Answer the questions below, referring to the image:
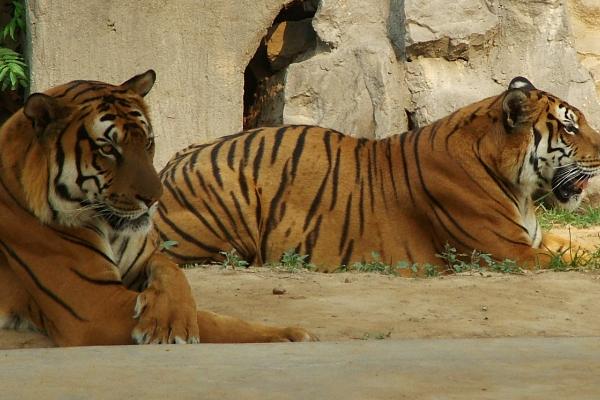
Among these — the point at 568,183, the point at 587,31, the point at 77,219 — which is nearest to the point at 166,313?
the point at 77,219

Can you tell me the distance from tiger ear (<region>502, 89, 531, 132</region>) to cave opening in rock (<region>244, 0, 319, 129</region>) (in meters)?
3.37

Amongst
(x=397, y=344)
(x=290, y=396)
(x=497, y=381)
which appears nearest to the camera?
(x=290, y=396)

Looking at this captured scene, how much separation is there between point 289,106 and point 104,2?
1595 mm

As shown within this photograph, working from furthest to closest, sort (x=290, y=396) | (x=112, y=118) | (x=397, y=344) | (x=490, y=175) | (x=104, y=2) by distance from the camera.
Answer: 1. (x=104, y=2)
2. (x=490, y=175)
3. (x=112, y=118)
4. (x=397, y=344)
5. (x=290, y=396)

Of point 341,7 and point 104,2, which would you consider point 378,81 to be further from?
point 104,2

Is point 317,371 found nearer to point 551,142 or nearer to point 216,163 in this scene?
point 216,163

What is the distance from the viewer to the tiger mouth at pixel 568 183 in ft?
23.6

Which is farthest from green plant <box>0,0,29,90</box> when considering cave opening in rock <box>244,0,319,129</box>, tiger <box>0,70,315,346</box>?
tiger <box>0,70,315,346</box>

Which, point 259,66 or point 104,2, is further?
point 259,66

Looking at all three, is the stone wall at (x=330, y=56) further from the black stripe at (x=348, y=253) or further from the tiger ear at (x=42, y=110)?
the tiger ear at (x=42, y=110)

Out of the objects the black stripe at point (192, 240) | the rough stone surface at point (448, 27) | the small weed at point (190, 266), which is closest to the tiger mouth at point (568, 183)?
the black stripe at point (192, 240)

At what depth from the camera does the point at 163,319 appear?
4270mm

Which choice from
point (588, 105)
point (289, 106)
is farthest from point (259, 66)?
point (588, 105)

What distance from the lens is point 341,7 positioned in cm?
966
